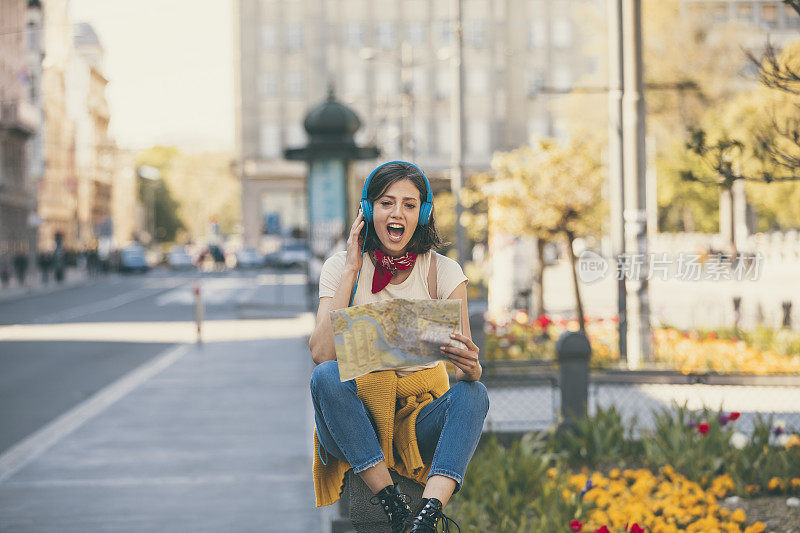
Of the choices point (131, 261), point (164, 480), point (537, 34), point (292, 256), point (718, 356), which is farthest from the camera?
point (537, 34)

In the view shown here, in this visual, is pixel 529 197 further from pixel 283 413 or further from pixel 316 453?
pixel 316 453

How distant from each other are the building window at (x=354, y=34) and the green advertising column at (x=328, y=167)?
5512 cm

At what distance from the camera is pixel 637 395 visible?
415 inches

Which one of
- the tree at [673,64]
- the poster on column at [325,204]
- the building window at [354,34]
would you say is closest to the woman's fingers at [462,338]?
the poster on column at [325,204]

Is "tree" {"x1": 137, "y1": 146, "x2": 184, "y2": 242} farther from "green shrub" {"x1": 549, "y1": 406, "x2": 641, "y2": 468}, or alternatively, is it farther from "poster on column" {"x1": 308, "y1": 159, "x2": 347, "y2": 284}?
"green shrub" {"x1": 549, "y1": 406, "x2": 641, "y2": 468}

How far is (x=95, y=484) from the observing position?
324 inches

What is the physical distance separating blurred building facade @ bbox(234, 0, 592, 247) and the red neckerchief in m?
69.0

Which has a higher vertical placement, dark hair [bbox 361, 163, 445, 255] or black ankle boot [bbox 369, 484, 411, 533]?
dark hair [bbox 361, 163, 445, 255]

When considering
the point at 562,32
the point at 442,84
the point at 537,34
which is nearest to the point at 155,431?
the point at 442,84

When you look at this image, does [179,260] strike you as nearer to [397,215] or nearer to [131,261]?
[131,261]

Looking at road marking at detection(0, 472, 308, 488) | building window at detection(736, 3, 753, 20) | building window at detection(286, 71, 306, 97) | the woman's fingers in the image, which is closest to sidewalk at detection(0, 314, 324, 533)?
road marking at detection(0, 472, 308, 488)

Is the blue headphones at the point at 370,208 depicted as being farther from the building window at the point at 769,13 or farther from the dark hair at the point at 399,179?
the building window at the point at 769,13

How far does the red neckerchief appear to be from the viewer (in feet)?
13.0

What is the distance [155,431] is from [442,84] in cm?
6450
